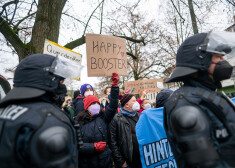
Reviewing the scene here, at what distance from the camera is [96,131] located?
10.8 ft

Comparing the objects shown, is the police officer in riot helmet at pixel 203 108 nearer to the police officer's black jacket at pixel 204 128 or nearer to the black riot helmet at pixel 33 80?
the police officer's black jacket at pixel 204 128

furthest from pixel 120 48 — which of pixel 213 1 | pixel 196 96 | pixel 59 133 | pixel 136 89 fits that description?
pixel 136 89

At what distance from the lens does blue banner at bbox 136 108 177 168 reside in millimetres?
2936

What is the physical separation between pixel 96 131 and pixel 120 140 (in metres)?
0.47

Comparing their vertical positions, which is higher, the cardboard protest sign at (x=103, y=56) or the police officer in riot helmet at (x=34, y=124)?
the cardboard protest sign at (x=103, y=56)

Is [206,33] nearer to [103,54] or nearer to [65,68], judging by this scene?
[65,68]

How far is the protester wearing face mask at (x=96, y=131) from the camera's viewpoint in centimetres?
314

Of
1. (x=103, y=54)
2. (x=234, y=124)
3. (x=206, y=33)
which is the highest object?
(x=103, y=54)

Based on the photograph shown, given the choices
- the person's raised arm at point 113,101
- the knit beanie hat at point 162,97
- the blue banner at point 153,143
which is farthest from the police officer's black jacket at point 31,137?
the knit beanie hat at point 162,97

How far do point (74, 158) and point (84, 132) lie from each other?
179 centimetres

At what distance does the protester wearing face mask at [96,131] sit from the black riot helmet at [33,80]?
160cm

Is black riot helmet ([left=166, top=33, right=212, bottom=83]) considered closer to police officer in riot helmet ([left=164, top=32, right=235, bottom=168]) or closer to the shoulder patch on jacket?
police officer in riot helmet ([left=164, top=32, right=235, bottom=168])

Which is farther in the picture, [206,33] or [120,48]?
[120,48]

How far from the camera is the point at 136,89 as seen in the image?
340 inches
